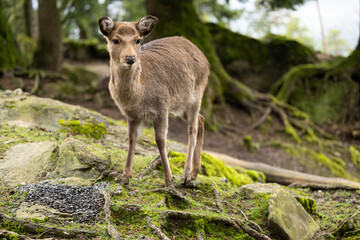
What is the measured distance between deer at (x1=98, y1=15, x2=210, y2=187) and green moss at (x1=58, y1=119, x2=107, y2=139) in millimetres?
2031

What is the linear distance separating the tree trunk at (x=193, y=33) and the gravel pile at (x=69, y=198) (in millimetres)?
8515

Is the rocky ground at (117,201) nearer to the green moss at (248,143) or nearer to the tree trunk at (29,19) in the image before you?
the green moss at (248,143)

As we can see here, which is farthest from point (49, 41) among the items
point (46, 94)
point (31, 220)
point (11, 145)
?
point (31, 220)

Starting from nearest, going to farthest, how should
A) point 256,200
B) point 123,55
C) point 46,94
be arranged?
1. point 123,55
2. point 256,200
3. point 46,94

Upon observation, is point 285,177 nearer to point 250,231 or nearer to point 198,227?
point 250,231

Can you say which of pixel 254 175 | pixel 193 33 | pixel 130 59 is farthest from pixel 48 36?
pixel 130 59

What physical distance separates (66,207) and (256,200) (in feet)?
9.35

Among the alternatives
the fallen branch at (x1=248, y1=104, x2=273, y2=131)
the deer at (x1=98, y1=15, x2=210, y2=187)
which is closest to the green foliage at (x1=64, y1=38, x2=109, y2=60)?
the fallen branch at (x1=248, y1=104, x2=273, y2=131)

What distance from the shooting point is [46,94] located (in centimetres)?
1280

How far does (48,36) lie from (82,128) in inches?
382

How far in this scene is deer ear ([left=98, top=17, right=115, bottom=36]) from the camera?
493cm

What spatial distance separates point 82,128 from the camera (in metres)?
7.43

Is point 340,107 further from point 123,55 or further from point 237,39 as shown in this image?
point 123,55

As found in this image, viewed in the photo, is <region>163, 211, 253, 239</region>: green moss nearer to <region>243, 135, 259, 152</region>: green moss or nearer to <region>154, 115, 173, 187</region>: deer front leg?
A: <region>154, 115, 173, 187</region>: deer front leg
